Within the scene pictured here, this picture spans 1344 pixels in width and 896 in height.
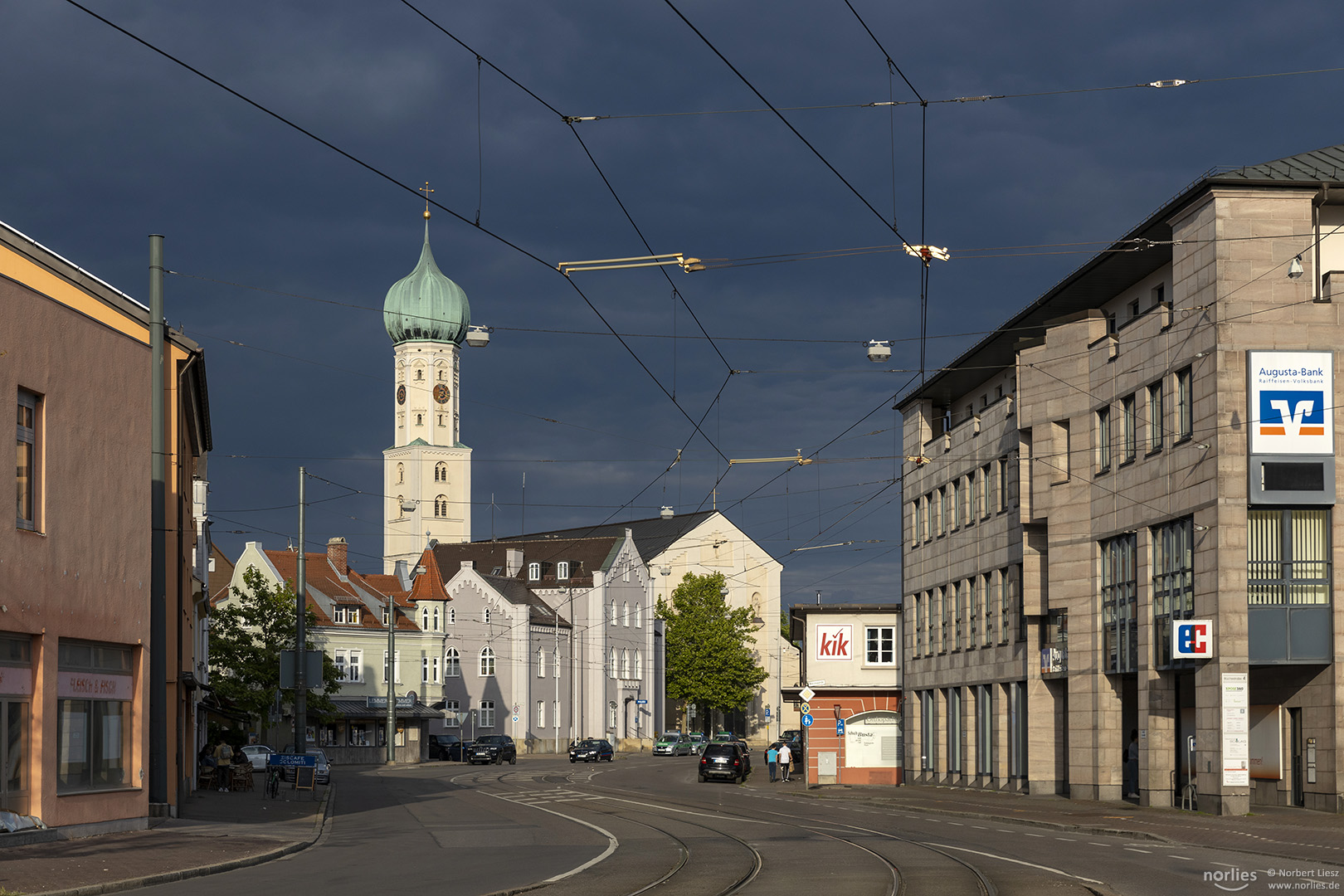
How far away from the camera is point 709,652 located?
360 ft

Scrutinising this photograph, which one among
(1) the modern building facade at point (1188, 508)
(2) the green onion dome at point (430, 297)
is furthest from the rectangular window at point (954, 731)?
(2) the green onion dome at point (430, 297)

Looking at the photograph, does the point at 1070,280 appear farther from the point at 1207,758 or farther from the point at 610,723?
the point at 610,723

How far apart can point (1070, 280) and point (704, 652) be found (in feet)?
240

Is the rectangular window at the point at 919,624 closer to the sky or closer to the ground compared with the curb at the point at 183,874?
closer to the sky

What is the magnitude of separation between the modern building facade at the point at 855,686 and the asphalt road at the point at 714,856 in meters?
17.0

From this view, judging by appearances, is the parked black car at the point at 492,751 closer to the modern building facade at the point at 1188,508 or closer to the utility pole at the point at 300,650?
the utility pole at the point at 300,650

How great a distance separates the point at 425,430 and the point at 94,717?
114 m

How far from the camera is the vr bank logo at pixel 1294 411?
32.5 metres

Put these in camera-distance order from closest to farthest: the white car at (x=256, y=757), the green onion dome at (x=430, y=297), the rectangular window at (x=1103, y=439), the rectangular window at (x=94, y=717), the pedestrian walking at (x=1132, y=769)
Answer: the rectangular window at (x=94, y=717)
the pedestrian walking at (x=1132, y=769)
the rectangular window at (x=1103, y=439)
the white car at (x=256, y=757)
the green onion dome at (x=430, y=297)

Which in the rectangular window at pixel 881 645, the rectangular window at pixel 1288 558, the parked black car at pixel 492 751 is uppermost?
the rectangular window at pixel 1288 558

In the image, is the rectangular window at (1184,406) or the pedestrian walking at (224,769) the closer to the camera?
the rectangular window at (1184,406)

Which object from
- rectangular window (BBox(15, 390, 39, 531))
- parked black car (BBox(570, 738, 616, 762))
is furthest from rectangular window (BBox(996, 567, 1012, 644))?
parked black car (BBox(570, 738, 616, 762))
